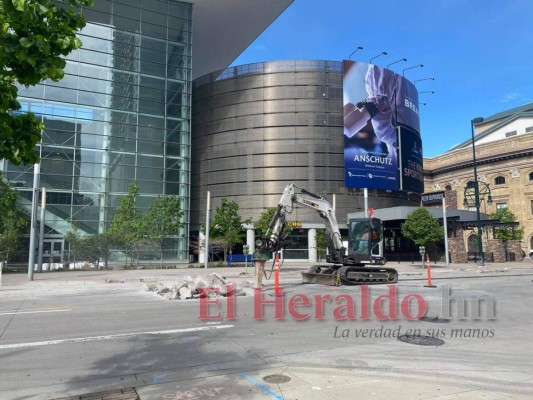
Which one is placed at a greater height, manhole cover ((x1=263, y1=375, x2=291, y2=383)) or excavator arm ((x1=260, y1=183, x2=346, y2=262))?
excavator arm ((x1=260, y1=183, x2=346, y2=262))

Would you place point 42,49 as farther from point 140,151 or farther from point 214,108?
point 214,108

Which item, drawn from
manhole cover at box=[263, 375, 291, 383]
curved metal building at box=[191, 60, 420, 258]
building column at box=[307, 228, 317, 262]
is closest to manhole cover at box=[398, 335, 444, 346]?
manhole cover at box=[263, 375, 291, 383]

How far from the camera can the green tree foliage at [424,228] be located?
42.0 meters

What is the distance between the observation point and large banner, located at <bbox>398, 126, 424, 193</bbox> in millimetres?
62188

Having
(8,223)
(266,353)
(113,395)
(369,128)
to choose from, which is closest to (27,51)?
(113,395)

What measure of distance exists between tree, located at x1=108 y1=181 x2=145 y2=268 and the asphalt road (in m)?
24.7

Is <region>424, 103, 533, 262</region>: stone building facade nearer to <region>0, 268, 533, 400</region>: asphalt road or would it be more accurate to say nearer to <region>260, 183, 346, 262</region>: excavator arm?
<region>260, 183, 346, 262</region>: excavator arm

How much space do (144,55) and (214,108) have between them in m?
17.3

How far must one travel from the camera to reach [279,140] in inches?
2323

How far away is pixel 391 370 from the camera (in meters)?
5.86

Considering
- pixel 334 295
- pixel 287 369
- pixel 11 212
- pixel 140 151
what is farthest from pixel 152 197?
pixel 287 369

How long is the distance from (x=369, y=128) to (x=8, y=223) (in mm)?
45381

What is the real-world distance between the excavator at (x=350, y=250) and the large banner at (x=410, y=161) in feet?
147

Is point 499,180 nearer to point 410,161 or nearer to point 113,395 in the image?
point 410,161
